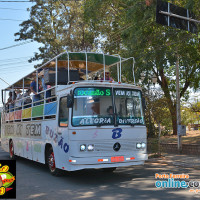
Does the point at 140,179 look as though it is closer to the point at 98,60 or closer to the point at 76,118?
the point at 76,118

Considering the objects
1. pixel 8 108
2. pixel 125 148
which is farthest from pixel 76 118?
pixel 8 108

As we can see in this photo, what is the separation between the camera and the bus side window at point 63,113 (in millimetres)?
9250

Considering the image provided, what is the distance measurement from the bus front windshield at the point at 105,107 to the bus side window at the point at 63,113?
351 mm

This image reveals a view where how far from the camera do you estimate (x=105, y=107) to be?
9.23 meters

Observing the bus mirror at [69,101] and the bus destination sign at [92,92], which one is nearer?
the bus mirror at [69,101]

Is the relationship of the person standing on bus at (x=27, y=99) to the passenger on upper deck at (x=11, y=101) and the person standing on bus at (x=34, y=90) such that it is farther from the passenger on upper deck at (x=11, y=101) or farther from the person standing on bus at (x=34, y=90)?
the passenger on upper deck at (x=11, y=101)

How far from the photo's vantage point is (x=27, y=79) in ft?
46.9

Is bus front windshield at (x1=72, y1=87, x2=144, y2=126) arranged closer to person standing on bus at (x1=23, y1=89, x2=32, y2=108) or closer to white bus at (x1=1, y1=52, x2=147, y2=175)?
white bus at (x1=1, y1=52, x2=147, y2=175)

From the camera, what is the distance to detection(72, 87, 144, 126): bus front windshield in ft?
29.5

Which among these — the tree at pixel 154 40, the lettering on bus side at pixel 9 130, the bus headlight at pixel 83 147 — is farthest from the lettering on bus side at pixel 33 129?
the tree at pixel 154 40

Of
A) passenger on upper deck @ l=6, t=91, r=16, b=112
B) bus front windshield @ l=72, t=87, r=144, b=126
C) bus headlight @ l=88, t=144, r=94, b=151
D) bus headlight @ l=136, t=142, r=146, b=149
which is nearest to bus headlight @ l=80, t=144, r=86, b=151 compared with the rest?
bus headlight @ l=88, t=144, r=94, b=151

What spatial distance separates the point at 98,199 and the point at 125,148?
2.47 meters

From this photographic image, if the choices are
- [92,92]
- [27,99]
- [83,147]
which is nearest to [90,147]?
A: [83,147]

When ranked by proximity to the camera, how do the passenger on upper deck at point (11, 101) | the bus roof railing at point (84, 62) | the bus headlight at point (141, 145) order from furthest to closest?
the passenger on upper deck at point (11, 101), the bus roof railing at point (84, 62), the bus headlight at point (141, 145)
